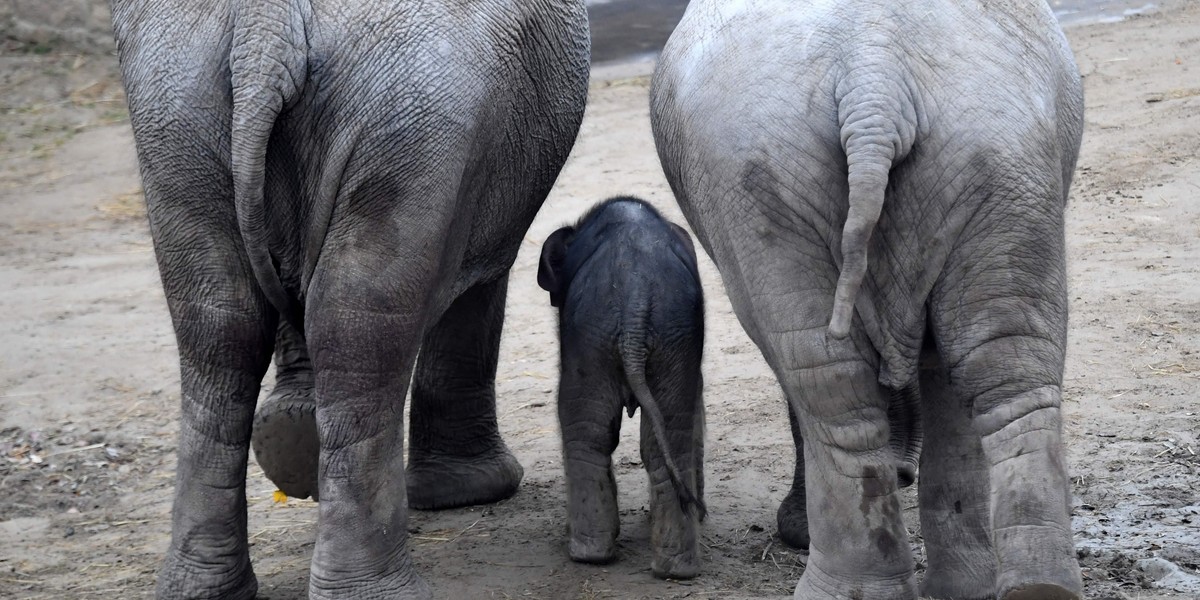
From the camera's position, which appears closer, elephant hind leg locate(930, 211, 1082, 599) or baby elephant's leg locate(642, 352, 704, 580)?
elephant hind leg locate(930, 211, 1082, 599)

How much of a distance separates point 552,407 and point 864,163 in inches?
132

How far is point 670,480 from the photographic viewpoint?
13.9 ft

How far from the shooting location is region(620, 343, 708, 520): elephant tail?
4.13 meters

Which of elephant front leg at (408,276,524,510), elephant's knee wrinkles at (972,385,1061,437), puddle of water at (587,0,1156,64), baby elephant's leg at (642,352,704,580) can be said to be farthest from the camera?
puddle of water at (587,0,1156,64)

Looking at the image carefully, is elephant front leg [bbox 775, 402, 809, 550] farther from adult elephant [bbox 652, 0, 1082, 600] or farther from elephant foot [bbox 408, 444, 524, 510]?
elephant foot [bbox 408, 444, 524, 510]

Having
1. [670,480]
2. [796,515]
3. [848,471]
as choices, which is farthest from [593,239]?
[848,471]

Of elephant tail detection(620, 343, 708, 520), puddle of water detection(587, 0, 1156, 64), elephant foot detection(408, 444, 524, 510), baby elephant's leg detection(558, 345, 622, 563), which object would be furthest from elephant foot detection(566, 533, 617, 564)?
puddle of water detection(587, 0, 1156, 64)

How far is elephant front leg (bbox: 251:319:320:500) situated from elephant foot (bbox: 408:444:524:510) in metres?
0.64

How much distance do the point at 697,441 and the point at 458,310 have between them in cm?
101

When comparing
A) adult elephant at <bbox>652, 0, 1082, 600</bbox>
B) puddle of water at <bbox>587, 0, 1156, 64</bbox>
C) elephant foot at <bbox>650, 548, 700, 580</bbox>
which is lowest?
elephant foot at <bbox>650, 548, 700, 580</bbox>

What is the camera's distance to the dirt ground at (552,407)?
4445 millimetres

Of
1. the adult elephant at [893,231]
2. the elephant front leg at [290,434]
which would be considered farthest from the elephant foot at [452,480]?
the adult elephant at [893,231]

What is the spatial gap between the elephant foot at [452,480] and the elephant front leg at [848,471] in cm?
189

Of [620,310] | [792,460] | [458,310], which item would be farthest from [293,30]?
[792,460]
